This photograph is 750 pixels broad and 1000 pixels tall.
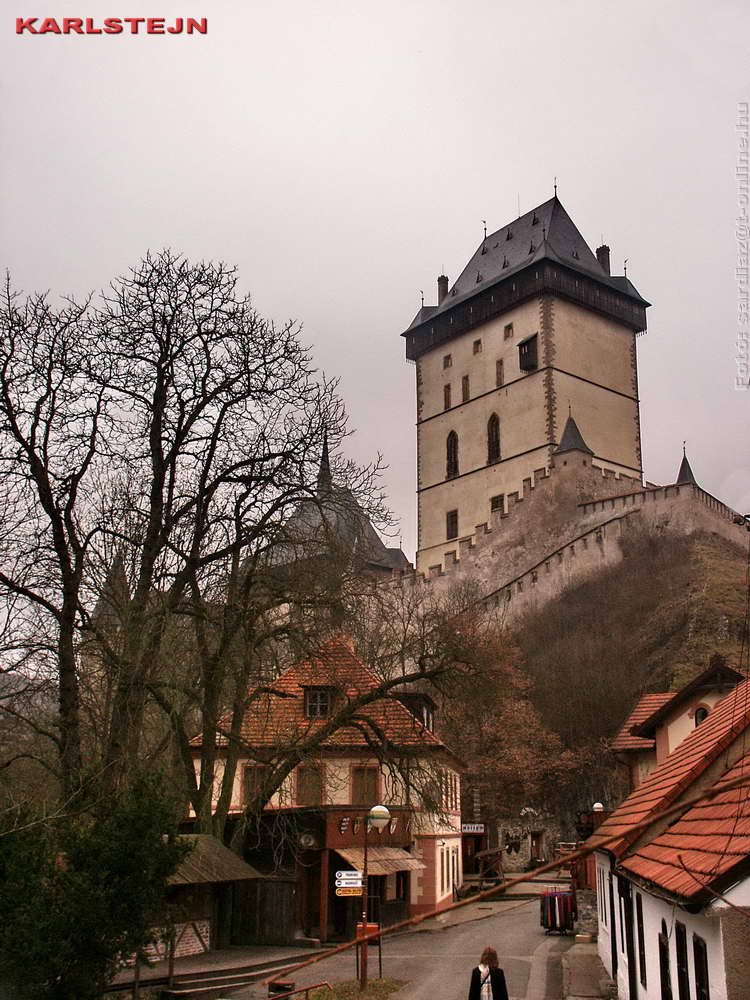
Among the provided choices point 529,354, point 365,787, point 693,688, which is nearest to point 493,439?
point 529,354

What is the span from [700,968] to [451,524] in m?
68.4

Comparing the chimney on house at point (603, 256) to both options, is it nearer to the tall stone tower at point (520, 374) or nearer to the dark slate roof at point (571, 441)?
the tall stone tower at point (520, 374)

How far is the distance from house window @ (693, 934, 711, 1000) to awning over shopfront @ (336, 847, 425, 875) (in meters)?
17.5

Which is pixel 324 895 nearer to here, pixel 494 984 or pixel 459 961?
pixel 459 961

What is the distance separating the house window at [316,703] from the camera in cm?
2973

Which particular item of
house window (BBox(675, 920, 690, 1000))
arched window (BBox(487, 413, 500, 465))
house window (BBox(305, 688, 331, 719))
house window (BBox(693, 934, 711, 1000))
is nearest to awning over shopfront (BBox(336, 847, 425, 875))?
house window (BBox(305, 688, 331, 719))

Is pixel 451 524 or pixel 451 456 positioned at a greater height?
pixel 451 456

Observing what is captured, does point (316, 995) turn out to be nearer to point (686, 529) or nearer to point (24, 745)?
point (24, 745)

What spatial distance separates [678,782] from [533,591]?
49518 mm

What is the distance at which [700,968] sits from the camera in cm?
827

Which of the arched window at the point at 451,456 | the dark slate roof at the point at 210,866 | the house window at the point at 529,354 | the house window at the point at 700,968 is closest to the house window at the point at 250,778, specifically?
the dark slate roof at the point at 210,866

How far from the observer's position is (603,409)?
74312 millimetres

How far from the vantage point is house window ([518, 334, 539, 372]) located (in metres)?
73.2

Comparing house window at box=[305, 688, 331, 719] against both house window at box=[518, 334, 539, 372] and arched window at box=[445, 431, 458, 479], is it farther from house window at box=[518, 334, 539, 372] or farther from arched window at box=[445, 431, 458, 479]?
arched window at box=[445, 431, 458, 479]
